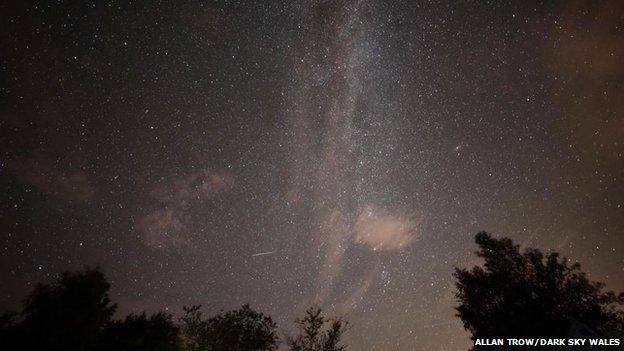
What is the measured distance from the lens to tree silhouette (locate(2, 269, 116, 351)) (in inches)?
691

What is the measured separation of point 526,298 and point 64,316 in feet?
118

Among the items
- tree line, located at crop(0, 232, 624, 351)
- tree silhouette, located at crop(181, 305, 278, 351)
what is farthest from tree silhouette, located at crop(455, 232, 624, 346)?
tree silhouette, located at crop(181, 305, 278, 351)

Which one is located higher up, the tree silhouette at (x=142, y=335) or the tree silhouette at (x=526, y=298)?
the tree silhouette at (x=526, y=298)

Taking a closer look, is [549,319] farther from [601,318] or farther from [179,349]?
[179,349]

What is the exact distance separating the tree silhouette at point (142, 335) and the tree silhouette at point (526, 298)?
2663cm

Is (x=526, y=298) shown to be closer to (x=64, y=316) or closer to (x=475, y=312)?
(x=475, y=312)

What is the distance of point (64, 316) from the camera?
60.9ft

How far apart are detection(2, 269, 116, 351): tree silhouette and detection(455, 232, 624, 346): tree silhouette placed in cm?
3070

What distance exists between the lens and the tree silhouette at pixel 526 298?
1029 inches

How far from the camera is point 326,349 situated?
3572cm

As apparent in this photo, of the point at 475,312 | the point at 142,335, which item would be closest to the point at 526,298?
the point at 475,312

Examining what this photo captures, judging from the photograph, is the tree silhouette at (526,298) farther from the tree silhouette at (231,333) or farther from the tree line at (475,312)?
the tree silhouette at (231,333)

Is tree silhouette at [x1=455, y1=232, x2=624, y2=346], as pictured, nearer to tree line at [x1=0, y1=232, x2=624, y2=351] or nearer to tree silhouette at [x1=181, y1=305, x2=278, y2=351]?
tree line at [x1=0, y1=232, x2=624, y2=351]

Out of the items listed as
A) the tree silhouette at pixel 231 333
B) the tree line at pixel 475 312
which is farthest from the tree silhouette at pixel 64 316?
the tree silhouette at pixel 231 333
